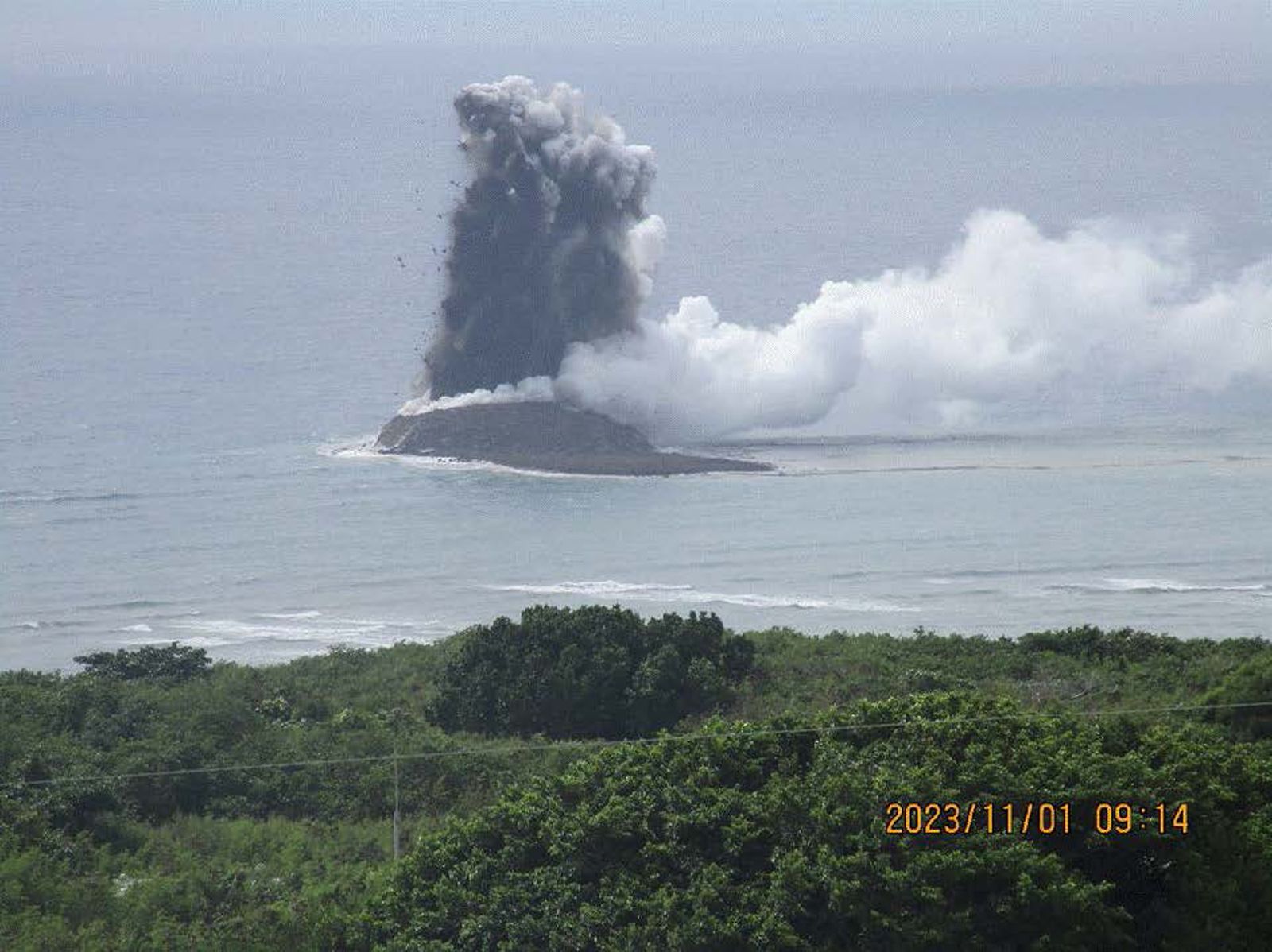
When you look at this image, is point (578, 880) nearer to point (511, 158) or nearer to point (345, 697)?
point (345, 697)

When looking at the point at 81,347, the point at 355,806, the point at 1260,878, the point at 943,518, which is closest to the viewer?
the point at 1260,878

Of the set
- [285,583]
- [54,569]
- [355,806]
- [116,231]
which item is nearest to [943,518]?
[285,583]

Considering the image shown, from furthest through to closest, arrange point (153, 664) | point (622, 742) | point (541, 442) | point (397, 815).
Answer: point (541, 442)
point (153, 664)
point (397, 815)
point (622, 742)

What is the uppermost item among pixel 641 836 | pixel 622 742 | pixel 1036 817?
pixel 622 742

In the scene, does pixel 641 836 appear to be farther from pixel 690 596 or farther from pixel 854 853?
pixel 690 596

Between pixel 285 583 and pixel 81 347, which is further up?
pixel 81 347

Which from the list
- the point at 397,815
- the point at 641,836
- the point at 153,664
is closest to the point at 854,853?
the point at 641,836
